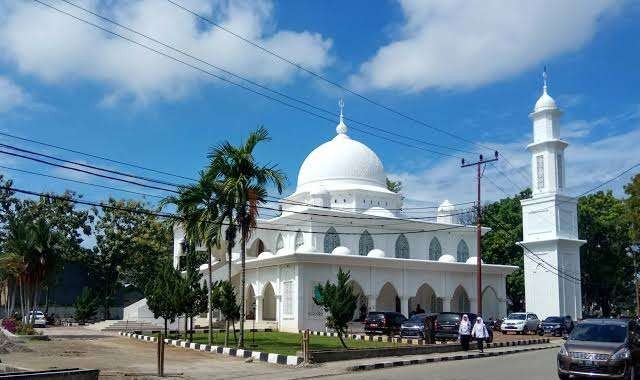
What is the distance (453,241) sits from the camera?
4516cm

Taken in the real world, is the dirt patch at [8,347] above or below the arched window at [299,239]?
below

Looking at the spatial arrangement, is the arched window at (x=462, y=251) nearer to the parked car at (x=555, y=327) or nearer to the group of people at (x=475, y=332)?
the parked car at (x=555, y=327)

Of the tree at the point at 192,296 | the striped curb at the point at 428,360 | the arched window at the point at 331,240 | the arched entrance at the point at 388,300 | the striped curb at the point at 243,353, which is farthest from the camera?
the arched entrance at the point at 388,300

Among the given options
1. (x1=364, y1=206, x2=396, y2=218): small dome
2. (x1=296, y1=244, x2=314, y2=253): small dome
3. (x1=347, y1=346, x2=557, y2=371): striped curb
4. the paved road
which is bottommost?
(x1=347, y1=346, x2=557, y2=371): striped curb

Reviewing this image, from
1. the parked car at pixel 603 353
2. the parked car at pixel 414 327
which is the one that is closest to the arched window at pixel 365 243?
the parked car at pixel 414 327

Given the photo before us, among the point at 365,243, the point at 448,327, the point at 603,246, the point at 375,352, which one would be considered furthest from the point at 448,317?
the point at 603,246

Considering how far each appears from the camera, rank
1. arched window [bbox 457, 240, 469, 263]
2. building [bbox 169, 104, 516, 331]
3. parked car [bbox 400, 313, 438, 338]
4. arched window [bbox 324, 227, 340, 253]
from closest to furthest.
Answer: parked car [bbox 400, 313, 438, 338]
building [bbox 169, 104, 516, 331]
arched window [bbox 324, 227, 340, 253]
arched window [bbox 457, 240, 469, 263]

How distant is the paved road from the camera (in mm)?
15344

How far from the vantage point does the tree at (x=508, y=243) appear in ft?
174

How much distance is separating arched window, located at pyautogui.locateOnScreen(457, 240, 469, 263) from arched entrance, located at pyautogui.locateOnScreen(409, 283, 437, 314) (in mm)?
3870

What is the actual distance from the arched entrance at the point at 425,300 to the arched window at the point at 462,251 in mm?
3870

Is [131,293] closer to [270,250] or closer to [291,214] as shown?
[270,250]

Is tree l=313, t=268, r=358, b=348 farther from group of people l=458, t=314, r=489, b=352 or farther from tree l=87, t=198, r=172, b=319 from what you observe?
A: tree l=87, t=198, r=172, b=319

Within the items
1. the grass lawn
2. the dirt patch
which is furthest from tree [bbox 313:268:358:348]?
the dirt patch
